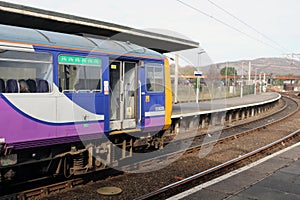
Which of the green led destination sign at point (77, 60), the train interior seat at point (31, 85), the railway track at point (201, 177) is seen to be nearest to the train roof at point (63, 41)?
the green led destination sign at point (77, 60)

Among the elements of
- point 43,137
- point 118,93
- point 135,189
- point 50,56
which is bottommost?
point 135,189

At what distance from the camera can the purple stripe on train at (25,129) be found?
243 inches

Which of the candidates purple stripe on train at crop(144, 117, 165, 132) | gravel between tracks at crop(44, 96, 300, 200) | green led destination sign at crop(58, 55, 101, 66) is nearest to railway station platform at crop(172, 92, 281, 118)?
gravel between tracks at crop(44, 96, 300, 200)

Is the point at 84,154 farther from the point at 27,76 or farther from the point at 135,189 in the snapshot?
the point at 27,76

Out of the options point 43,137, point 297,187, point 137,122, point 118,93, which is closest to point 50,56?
point 43,137

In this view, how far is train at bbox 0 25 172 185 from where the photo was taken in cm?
643

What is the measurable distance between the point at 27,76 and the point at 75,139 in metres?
1.84

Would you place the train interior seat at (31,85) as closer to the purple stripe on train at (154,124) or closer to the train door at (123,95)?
the train door at (123,95)

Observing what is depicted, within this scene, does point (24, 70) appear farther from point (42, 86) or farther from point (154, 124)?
point (154, 124)

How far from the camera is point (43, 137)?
686 cm

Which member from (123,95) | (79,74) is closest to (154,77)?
(123,95)

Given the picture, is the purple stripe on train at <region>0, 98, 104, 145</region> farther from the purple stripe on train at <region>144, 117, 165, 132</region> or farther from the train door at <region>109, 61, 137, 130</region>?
the purple stripe on train at <region>144, 117, 165, 132</region>

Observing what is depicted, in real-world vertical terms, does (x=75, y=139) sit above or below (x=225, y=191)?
above

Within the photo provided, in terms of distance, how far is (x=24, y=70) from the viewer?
665cm
